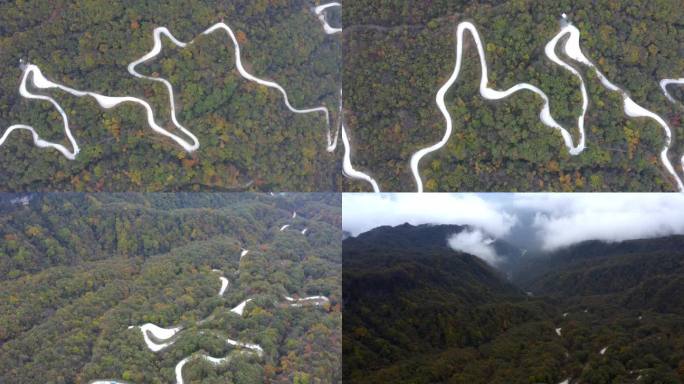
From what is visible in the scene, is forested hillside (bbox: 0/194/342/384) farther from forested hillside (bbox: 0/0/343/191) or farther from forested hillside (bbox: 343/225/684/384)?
forested hillside (bbox: 343/225/684/384)

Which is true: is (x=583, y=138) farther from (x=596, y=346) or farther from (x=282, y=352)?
(x=282, y=352)

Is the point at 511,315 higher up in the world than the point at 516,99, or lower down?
lower down

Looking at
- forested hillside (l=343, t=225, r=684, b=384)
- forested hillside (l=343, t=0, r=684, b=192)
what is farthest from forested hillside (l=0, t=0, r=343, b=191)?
forested hillside (l=343, t=225, r=684, b=384)

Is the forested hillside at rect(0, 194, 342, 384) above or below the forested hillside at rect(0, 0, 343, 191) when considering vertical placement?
below

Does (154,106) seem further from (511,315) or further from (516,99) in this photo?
(511,315)

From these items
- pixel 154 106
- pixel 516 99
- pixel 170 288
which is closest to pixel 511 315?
pixel 516 99

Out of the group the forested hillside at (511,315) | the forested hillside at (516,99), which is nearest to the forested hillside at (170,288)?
the forested hillside at (511,315)

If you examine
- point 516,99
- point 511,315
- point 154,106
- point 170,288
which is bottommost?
point 511,315

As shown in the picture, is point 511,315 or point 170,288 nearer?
point 511,315
